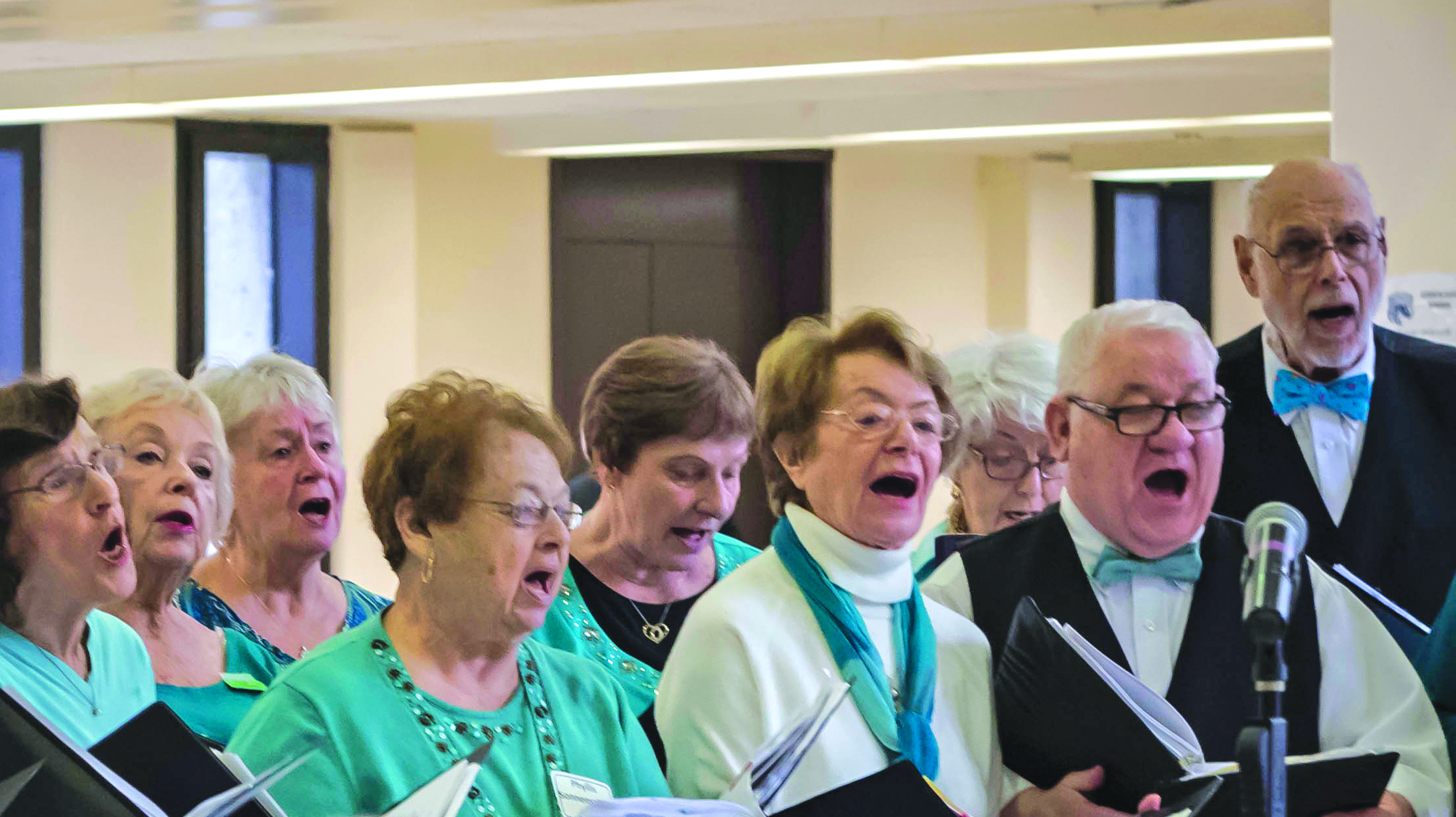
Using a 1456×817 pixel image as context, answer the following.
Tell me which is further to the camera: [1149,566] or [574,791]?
[1149,566]

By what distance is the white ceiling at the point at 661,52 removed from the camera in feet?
19.4

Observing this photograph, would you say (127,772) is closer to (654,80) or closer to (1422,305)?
(1422,305)

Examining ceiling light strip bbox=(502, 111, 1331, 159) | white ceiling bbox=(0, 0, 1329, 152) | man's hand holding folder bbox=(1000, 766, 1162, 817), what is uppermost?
white ceiling bbox=(0, 0, 1329, 152)

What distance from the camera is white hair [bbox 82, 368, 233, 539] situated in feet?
10.6

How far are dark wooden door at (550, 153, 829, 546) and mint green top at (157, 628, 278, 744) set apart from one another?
6.24 meters

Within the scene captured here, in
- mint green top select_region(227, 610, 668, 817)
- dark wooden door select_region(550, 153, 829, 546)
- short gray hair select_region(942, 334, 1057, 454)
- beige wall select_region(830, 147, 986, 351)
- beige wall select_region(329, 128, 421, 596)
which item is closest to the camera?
mint green top select_region(227, 610, 668, 817)

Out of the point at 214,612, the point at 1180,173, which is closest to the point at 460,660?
the point at 214,612

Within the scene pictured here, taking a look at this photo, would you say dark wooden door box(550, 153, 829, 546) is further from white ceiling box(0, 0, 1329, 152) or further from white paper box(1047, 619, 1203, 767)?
white paper box(1047, 619, 1203, 767)

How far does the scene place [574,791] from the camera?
234cm

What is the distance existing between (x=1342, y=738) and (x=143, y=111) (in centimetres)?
633

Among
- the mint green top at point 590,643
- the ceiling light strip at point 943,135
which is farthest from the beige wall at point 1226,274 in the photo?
the mint green top at point 590,643

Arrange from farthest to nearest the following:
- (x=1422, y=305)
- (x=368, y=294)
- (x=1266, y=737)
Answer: (x=368, y=294) < (x=1422, y=305) < (x=1266, y=737)

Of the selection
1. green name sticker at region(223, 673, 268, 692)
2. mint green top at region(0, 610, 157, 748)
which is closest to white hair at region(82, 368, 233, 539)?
green name sticker at region(223, 673, 268, 692)

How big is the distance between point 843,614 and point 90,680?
3.82 ft
